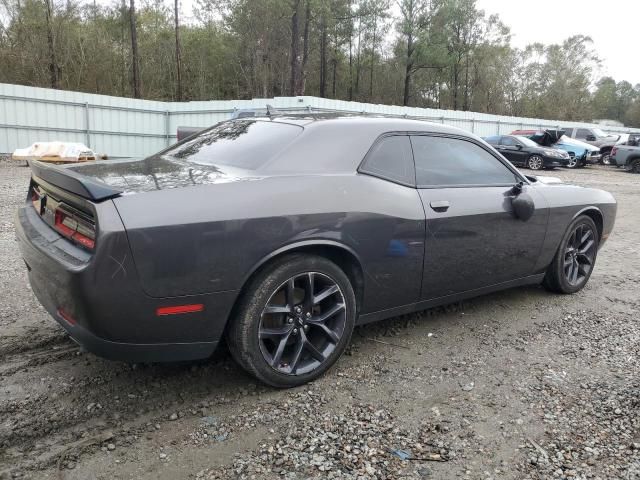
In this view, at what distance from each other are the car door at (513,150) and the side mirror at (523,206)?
17.3m

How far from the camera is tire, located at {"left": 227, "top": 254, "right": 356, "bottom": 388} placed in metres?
2.57

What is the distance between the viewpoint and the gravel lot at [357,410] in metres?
2.19

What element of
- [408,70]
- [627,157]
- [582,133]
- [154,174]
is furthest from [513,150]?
[408,70]

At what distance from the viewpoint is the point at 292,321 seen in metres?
2.75

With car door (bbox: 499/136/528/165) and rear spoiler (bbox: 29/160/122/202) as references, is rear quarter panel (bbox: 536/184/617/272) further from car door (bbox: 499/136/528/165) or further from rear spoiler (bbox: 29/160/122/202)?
car door (bbox: 499/136/528/165)

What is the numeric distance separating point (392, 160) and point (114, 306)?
6.17 ft

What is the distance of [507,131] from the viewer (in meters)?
28.2

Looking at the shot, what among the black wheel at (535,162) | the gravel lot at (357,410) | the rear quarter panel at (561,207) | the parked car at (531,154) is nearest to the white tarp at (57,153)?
the gravel lot at (357,410)

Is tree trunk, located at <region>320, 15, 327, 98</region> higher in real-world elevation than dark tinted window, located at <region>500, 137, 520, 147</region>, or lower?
higher

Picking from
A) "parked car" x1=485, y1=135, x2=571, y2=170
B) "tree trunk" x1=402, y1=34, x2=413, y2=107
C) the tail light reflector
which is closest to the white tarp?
the tail light reflector

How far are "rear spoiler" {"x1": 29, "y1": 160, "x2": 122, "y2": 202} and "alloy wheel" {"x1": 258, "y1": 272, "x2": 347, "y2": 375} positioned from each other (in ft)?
3.10

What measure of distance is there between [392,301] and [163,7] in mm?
34963

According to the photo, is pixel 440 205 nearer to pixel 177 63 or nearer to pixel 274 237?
pixel 274 237

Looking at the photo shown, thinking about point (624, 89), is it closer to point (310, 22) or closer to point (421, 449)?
point (310, 22)
